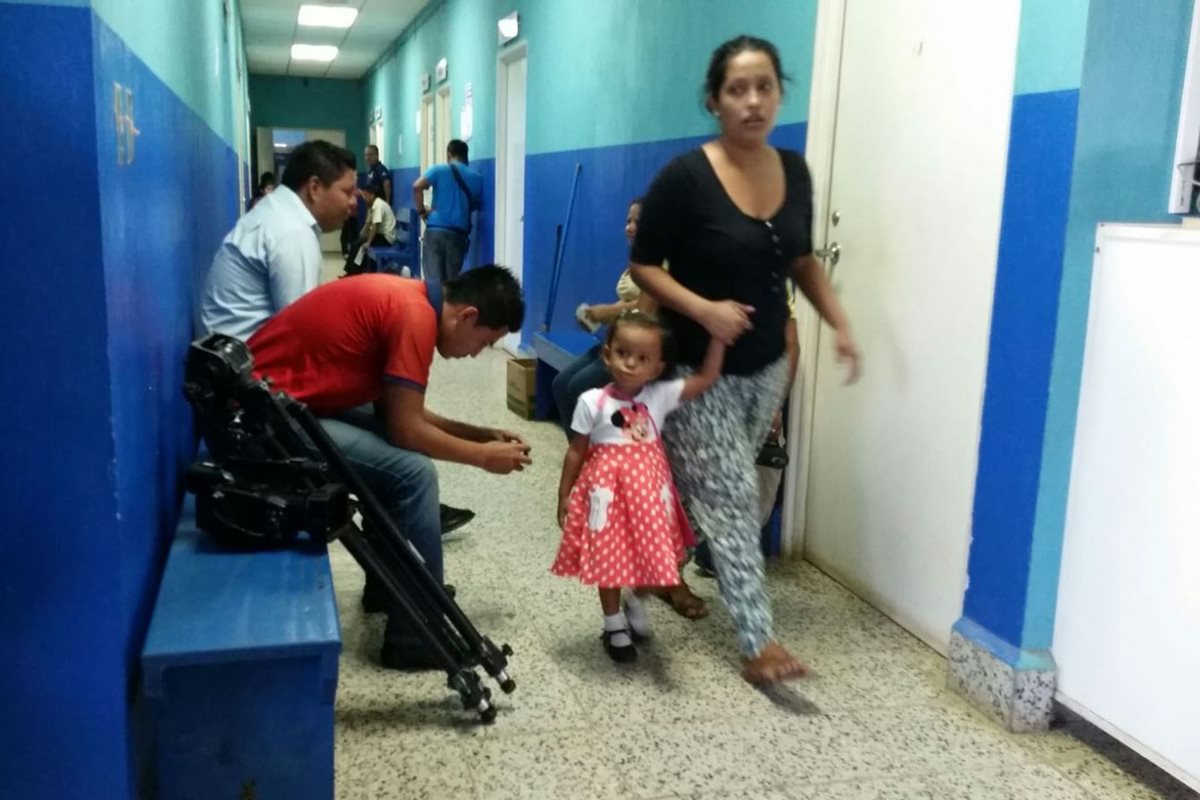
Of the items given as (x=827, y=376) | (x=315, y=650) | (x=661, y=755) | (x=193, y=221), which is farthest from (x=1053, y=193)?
(x=193, y=221)

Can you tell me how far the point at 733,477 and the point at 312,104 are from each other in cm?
1803

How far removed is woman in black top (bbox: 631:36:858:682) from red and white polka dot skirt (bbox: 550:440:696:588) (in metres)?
0.10

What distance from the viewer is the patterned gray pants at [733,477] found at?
232 cm

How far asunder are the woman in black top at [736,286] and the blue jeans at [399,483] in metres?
0.58

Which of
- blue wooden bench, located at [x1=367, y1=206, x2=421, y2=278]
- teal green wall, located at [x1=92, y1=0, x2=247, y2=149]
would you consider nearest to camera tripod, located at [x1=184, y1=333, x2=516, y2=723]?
teal green wall, located at [x1=92, y1=0, x2=247, y2=149]

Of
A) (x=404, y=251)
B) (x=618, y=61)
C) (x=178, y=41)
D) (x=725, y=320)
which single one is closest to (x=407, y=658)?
(x=725, y=320)

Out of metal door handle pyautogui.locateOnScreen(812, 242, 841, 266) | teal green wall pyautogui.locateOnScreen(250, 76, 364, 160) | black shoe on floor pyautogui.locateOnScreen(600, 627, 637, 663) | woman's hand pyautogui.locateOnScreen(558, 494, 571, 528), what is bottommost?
black shoe on floor pyautogui.locateOnScreen(600, 627, 637, 663)

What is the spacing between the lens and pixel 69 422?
142 cm

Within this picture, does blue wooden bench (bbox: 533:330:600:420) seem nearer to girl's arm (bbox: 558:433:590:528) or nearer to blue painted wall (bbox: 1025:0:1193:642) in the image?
girl's arm (bbox: 558:433:590:528)

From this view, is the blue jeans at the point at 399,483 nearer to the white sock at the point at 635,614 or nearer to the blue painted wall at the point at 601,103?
the white sock at the point at 635,614

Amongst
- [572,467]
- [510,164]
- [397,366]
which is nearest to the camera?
[397,366]

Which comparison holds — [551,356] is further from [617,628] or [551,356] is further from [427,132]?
[427,132]

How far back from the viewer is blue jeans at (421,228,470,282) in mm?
7684

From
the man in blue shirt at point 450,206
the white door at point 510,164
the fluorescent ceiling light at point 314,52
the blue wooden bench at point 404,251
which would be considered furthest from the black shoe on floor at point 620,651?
the fluorescent ceiling light at point 314,52
